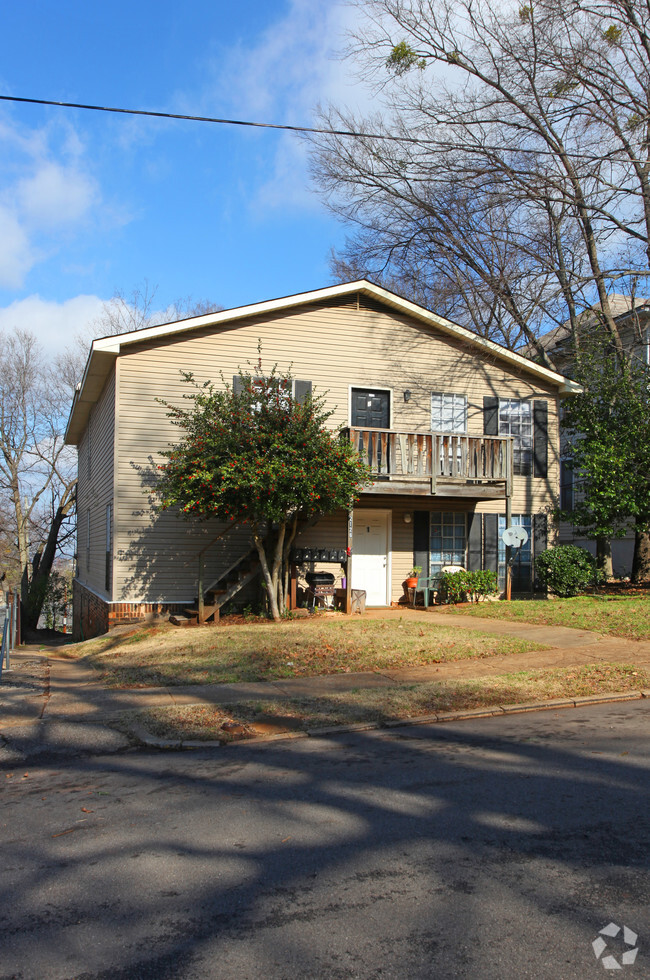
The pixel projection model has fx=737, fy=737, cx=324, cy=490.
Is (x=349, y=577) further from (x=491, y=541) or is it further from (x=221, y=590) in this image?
(x=491, y=541)

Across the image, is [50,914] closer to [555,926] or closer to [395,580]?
[555,926]

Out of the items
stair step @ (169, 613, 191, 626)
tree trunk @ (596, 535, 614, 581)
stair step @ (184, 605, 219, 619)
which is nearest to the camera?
stair step @ (184, 605, 219, 619)

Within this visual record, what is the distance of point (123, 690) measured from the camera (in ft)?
28.3

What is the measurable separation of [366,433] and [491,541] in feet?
15.3

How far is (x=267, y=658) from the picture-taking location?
33.1 ft

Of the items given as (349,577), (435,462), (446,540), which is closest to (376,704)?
(349,577)

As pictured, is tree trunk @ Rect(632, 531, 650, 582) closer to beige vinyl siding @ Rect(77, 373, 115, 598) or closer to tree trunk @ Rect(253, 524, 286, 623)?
tree trunk @ Rect(253, 524, 286, 623)

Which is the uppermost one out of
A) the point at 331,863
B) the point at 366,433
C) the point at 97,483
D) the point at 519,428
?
the point at 519,428

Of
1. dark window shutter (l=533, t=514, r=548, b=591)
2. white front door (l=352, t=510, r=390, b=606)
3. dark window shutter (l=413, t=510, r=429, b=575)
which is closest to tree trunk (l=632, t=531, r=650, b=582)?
dark window shutter (l=533, t=514, r=548, b=591)

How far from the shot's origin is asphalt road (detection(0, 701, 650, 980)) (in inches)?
119

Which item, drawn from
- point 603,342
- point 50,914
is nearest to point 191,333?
point 603,342

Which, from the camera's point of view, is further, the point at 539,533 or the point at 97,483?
the point at 97,483

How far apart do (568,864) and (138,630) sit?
11.1 metres

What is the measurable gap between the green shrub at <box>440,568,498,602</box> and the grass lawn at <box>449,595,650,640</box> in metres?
0.56
